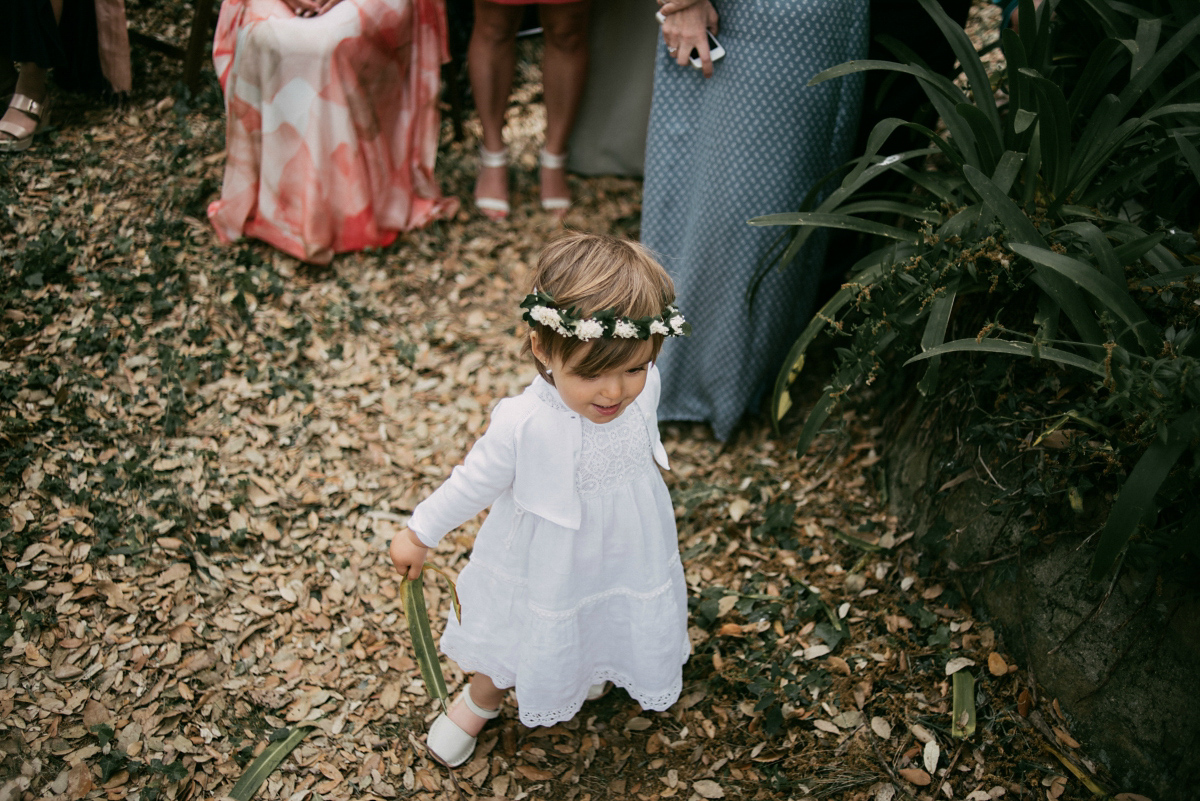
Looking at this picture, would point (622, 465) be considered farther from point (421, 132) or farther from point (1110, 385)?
point (421, 132)

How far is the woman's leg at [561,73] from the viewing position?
2.94m

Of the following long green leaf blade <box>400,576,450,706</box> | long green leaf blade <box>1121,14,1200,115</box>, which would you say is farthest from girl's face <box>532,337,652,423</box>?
long green leaf blade <box>1121,14,1200,115</box>

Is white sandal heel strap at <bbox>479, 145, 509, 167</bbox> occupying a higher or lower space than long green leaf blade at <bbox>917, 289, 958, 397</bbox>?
lower

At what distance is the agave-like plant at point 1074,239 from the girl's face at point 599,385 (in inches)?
23.4

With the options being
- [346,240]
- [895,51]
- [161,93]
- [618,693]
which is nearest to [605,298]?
[618,693]

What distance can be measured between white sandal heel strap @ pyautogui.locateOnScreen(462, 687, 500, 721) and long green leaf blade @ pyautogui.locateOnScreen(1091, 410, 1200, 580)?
1.31m

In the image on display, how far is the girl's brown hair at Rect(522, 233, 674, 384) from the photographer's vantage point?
4.43 ft

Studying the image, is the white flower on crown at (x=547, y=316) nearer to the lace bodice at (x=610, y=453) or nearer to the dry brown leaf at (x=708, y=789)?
the lace bodice at (x=610, y=453)

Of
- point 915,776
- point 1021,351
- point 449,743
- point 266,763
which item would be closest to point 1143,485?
point 1021,351

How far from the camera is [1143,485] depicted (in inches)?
54.9

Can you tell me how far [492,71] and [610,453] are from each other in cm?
209

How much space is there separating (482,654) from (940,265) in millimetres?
1306

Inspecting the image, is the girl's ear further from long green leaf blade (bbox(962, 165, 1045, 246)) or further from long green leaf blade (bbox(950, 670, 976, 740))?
long green leaf blade (bbox(950, 670, 976, 740))

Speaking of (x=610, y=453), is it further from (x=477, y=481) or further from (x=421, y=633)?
(x=421, y=633)
